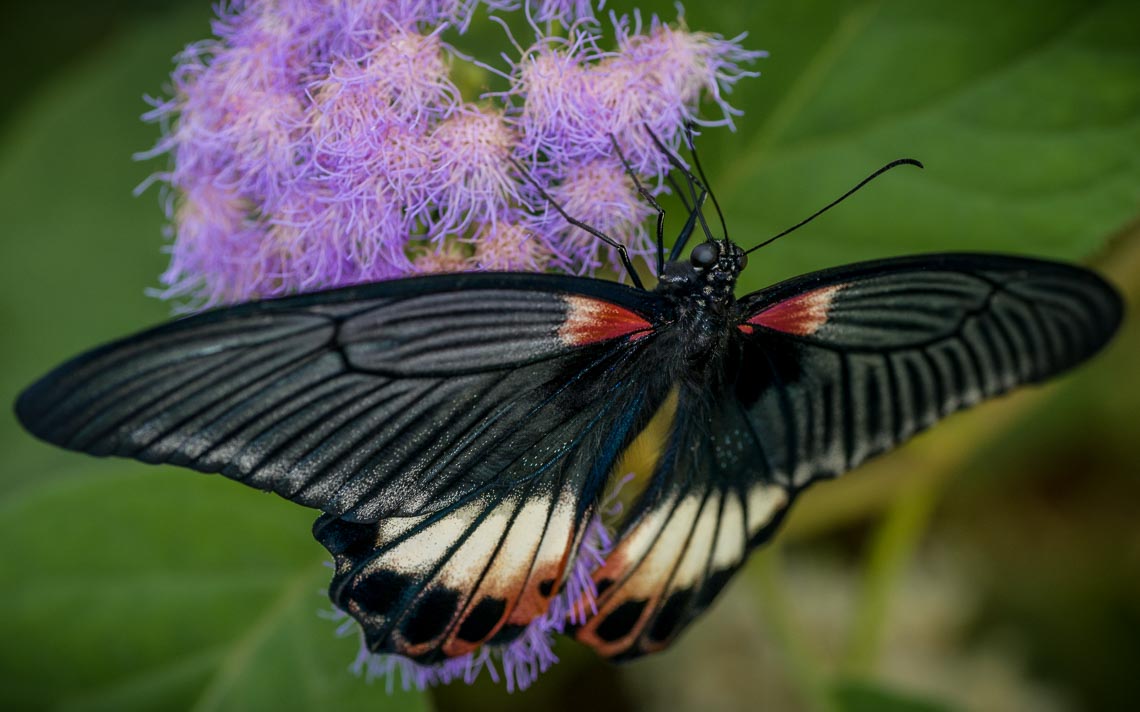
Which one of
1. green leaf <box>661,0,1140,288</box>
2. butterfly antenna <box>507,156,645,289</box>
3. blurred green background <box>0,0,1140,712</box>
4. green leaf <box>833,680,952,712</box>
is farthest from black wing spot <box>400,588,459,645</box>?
green leaf <box>833,680,952,712</box>

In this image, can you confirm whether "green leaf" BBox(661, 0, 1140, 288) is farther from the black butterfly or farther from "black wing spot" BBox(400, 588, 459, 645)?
"black wing spot" BBox(400, 588, 459, 645)

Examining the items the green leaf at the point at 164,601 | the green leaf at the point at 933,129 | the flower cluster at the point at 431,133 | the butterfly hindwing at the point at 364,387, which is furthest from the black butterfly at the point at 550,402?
the green leaf at the point at 164,601

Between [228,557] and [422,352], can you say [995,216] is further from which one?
[228,557]

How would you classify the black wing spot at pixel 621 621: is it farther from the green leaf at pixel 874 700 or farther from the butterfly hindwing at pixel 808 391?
the green leaf at pixel 874 700

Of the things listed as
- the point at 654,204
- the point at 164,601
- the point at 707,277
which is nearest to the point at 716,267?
the point at 707,277

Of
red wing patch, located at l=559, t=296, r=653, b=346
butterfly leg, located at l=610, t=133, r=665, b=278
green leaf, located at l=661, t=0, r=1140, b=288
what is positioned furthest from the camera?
green leaf, located at l=661, t=0, r=1140, b=288

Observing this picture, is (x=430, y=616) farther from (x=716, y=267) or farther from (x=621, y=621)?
(x=716, y=267)
